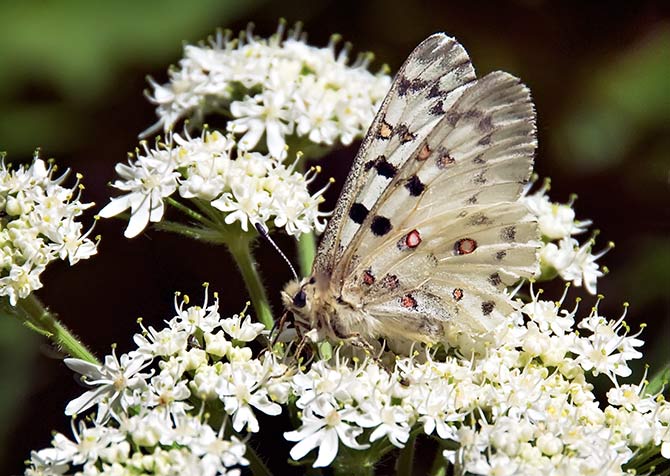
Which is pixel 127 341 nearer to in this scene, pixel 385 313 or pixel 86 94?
pixel 86 94

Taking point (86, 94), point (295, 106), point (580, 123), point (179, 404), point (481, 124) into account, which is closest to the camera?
point (179, 404)

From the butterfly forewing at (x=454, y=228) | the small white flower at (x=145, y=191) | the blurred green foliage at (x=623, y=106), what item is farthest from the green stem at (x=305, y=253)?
the blurred green foliage at (x=623, y=106)

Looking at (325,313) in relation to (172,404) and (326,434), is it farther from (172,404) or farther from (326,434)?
(172,404)

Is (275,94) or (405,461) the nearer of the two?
(405,461)

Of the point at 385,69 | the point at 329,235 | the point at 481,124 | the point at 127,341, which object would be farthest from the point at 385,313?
the point at 127,341

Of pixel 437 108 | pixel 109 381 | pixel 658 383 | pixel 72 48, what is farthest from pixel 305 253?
pixel 72 48

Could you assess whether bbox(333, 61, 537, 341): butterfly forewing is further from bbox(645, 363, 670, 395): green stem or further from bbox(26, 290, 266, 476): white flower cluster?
bbox(645, 363, 670, 395): green stem

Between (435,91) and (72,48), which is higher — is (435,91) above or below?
above
